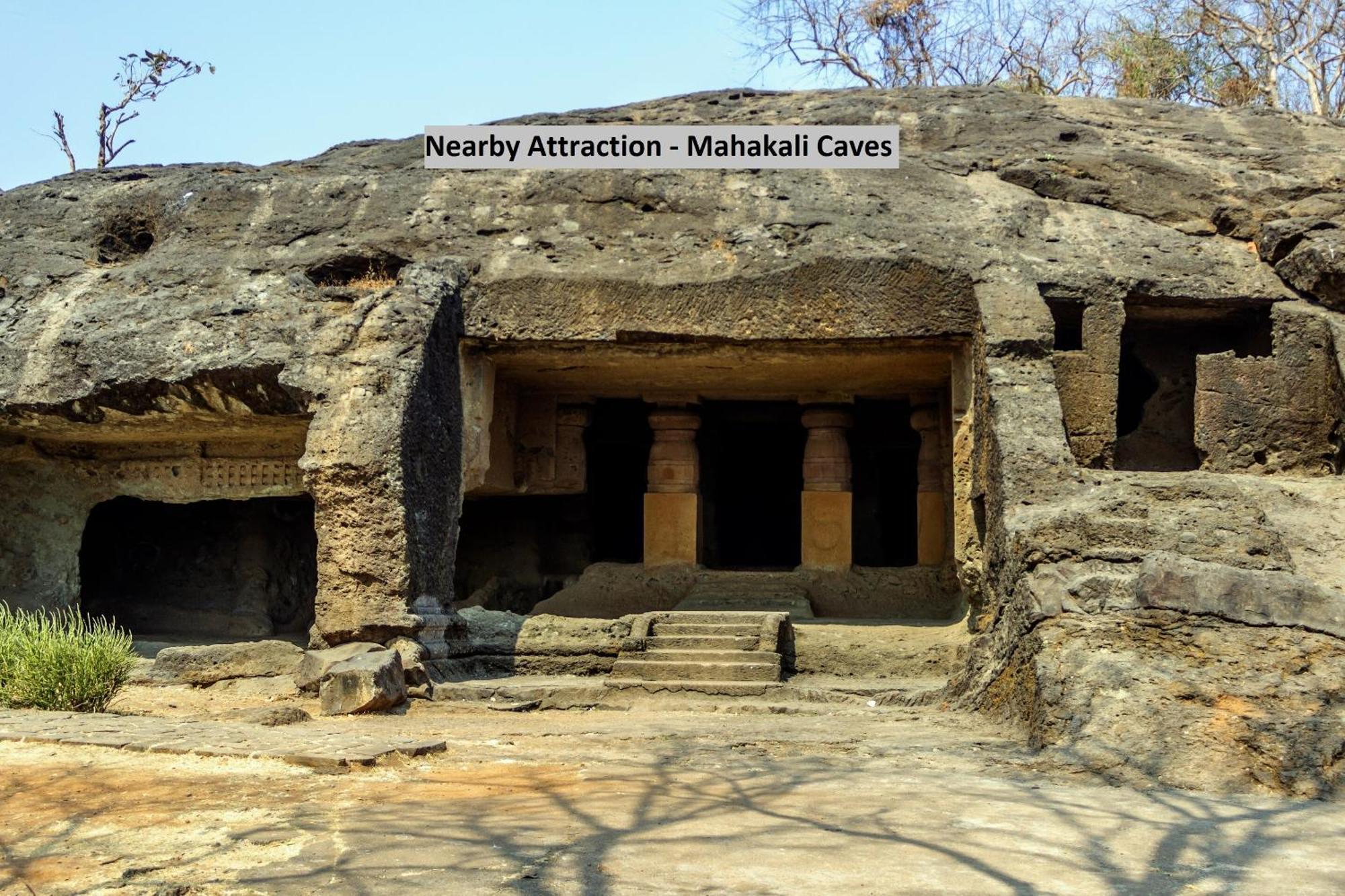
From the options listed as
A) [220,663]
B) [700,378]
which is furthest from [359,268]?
[220,663]

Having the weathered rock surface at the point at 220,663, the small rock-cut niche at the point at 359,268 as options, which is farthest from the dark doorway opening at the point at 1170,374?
the weathered rock surface at the point at 220,663

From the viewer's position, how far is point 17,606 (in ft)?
35.2

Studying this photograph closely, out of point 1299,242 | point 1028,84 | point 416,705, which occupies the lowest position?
point 416,705

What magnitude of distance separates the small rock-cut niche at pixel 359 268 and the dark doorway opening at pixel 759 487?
4.30 metres

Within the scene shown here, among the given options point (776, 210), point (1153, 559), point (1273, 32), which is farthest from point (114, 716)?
point (1273, 32)

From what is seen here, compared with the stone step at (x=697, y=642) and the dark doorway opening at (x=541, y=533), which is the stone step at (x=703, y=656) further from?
the dark doorway opening at (x=541, y=533)

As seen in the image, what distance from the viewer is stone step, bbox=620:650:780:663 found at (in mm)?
8398

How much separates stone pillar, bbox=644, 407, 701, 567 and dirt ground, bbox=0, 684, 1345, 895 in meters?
5.64

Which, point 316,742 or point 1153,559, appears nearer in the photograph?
point 316,742

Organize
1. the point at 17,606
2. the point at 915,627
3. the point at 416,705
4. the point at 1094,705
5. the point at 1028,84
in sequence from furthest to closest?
the point at 1028,84 → the point at 17,606 → the point at 915,627 → the point at 416,705 → the point at 1094,705

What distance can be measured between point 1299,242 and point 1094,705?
485 centimetres

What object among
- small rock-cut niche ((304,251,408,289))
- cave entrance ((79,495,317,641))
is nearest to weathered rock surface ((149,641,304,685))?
small rock-cut niche ((304,251,408,289))

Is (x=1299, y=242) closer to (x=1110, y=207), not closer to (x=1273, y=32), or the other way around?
(x=1110, y=207)

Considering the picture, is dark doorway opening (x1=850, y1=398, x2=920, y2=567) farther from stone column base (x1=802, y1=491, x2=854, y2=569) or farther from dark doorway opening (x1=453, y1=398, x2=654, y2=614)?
dark doorway opening (x1=453, y1=398, x2=654, y2=614)
